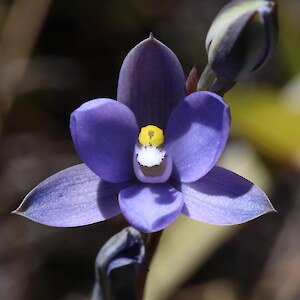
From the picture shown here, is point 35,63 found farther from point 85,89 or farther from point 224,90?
point 224,90

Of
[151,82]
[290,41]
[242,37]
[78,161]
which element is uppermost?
[242,37]

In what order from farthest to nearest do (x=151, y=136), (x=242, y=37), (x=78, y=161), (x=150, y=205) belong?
(x=78, y=161) < (x=151, y=136) < (x=150, y=205) < (x=242, y=37)

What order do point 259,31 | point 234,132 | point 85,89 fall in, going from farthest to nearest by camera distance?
point 85,89 < point 234,132 < point 259,31

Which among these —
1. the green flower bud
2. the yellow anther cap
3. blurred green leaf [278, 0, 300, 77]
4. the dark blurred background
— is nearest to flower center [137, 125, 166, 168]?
the yellow anther cap

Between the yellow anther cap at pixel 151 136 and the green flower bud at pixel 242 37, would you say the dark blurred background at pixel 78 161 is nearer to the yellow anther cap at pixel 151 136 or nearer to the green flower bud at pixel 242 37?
the yellow anther cap at pixel 151 136

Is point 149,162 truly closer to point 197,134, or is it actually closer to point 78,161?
point 197,134

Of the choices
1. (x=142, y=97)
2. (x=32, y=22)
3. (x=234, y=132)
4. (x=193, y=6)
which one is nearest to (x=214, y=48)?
(x=142, y=97)

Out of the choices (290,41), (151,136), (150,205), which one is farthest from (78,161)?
(150,205)

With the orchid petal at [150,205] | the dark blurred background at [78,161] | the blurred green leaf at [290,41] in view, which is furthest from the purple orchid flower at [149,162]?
the blurred green leaf at [290,41]
